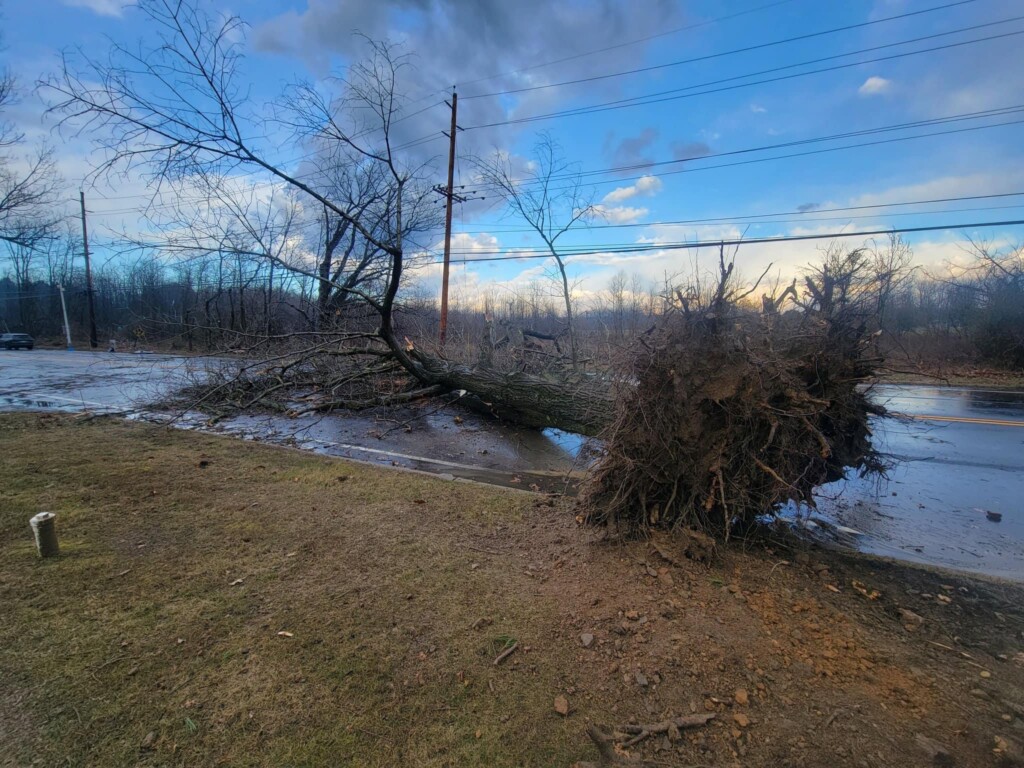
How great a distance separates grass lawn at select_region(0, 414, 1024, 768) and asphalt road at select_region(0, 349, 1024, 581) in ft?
4.41

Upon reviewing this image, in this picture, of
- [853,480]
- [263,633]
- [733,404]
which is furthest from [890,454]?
[263,633]

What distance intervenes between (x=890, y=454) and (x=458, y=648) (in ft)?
14.5

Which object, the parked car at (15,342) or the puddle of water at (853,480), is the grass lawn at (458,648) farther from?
the parked car at (15,342)

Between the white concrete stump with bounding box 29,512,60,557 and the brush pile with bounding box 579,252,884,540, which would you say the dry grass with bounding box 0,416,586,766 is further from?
the brush pile with bounding box 579,252,884,540

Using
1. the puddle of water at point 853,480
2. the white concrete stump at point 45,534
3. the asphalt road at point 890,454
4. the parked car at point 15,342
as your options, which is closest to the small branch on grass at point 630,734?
the puddle of water at point 853,480

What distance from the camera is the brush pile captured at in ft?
10.9

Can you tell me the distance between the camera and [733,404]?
337cm

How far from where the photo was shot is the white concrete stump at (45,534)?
3346 millimetres

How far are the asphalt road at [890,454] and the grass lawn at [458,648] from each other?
1.34 m

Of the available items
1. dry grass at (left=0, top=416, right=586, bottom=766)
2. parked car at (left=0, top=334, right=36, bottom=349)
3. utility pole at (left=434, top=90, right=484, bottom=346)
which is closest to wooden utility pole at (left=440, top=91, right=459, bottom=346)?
utility pole at (left=434, top=90, right=484, bottom=346)

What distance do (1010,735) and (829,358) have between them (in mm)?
2220

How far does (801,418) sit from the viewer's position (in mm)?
3307

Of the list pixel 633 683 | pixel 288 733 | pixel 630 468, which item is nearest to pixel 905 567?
pixel 630 468

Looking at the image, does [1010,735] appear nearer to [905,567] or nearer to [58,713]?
[905,567]
